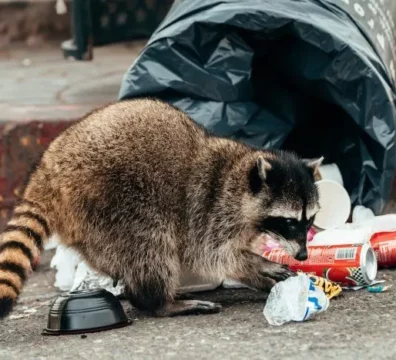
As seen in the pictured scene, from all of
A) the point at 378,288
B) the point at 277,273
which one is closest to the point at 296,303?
the point at 277,273

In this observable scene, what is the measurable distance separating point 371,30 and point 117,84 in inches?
88.9

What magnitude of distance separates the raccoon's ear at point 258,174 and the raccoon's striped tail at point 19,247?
785 millimetres

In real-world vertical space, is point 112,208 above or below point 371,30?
below

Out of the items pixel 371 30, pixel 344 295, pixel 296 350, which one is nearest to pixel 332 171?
pixel 371 30

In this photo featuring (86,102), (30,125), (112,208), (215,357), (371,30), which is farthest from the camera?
(86,102)

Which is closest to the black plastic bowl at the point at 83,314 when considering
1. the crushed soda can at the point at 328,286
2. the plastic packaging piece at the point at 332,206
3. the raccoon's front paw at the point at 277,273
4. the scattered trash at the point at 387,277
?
the raccoon's front paw at the point at 277,273

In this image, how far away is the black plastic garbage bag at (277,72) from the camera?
4645 mm

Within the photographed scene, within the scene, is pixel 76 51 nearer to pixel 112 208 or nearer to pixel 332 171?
pixel 332 171

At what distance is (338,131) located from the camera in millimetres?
5285

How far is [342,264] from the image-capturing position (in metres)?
4.08

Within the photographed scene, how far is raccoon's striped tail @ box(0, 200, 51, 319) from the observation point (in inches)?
141

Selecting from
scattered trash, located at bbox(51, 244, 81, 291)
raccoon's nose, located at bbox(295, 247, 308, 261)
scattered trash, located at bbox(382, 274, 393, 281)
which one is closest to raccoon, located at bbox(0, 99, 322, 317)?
raccoon's nose, located at bbox(295, 247, 308, 261)

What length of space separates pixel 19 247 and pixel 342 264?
1.25 m

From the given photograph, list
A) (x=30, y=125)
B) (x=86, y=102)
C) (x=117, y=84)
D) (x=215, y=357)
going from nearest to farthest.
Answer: (x=215, y=357) < (x=30, y=125) < (x=86, y=102) < (x=117, y=84)
